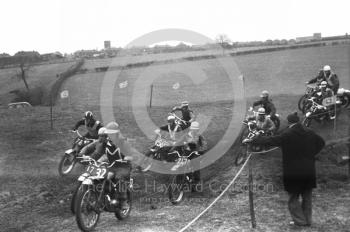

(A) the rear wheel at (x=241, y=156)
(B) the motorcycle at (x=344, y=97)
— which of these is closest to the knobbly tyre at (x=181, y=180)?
(A) the rear wheel at (x=241, y=156)

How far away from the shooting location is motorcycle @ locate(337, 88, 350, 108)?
52.6 feet

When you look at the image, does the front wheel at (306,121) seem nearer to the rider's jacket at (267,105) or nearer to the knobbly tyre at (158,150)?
the rider's jacket at (267,105)

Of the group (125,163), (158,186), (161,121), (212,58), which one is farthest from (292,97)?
(212,58)

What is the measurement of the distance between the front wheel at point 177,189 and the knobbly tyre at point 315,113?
6538 millimetres

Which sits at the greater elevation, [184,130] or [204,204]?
[184,130]

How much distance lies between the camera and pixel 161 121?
18750 mm

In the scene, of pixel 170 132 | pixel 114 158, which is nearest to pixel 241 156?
pixel 170 132

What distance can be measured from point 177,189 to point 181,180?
245 mm

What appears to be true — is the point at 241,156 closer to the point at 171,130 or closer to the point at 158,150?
the point at 171,130

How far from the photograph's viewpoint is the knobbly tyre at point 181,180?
9.42m

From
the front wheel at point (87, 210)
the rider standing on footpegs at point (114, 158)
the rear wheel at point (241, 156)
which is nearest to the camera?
the front wheel at point (87, 210)

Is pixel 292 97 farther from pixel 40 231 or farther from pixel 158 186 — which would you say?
pixel 40 231

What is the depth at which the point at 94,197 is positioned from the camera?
25.1 ft

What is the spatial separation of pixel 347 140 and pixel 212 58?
34.4 metres
